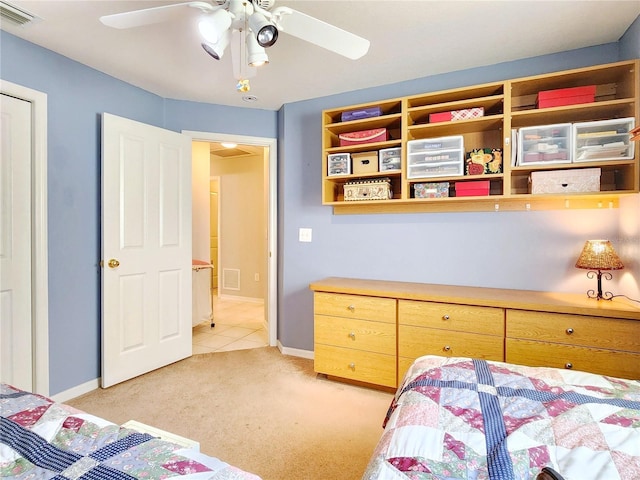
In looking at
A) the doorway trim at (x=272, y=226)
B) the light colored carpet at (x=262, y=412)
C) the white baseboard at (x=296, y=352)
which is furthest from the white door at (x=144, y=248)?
the white baseboard at (x=296, y=352)

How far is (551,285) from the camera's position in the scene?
2.35m

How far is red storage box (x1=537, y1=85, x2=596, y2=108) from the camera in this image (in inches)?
80.5

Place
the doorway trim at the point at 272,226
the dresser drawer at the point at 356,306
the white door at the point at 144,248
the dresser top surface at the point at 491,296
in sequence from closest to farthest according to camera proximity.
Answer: the dresser top surface at the point at 491,296
the dresser drawer at the point at 356,306
the white door at the point at 144,248
the doorway trim at the point at 272,226

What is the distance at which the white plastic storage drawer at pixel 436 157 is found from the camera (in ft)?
7.65

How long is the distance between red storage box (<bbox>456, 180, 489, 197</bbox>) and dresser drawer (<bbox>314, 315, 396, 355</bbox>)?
1.06 meters

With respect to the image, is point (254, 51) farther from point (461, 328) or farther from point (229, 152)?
point (229, 152)

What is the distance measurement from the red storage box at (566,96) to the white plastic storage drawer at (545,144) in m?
0.14

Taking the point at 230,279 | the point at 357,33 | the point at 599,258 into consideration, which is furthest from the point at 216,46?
the point at 230,279

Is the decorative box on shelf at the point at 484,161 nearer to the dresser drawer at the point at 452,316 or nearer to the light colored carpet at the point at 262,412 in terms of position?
the dresser drawer at the point at 452,316

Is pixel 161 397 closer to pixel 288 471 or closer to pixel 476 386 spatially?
pixel 288 471

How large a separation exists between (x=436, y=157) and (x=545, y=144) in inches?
25.7

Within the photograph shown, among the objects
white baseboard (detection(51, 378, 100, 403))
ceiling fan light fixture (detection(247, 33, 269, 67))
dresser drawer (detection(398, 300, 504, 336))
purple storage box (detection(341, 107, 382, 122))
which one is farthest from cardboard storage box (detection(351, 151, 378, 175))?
white baseboard (detection(51, 378, 100, 403))

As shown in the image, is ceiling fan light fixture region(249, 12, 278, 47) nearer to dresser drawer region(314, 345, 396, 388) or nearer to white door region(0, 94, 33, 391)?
white door region(0, 94, 33, 391)

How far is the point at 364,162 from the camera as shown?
2703 mm
